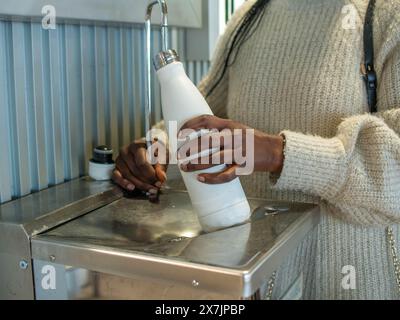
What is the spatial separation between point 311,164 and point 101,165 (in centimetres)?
40

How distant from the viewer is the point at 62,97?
3.29 feet

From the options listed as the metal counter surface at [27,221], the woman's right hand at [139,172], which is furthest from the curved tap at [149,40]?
the metal counter surface at [27,221]

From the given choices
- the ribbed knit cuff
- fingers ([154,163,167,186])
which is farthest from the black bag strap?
fingers ([154,163,167,186])

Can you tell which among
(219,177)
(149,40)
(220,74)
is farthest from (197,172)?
(220,74)

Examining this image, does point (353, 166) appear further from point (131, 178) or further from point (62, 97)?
point (62, 97)

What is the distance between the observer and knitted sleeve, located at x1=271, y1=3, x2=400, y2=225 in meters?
0.80

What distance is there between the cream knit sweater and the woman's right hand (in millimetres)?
154

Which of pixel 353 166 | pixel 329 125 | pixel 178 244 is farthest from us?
pixel 329 125

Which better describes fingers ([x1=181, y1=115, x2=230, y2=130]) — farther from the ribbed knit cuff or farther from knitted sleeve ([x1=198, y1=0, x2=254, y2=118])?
knitted sleeve ([x1=198, y1=0, x2=254, y2=118])

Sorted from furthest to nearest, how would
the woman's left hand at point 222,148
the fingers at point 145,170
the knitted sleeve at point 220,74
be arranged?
the knitted sleeve at point 220,74, the fingers at point 145,170, the woman's left hand at point 222,148

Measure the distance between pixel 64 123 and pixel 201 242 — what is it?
42cm

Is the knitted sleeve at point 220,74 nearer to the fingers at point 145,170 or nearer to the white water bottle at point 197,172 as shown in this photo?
the fingers at point 145,170

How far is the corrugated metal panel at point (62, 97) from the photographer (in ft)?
2.94
